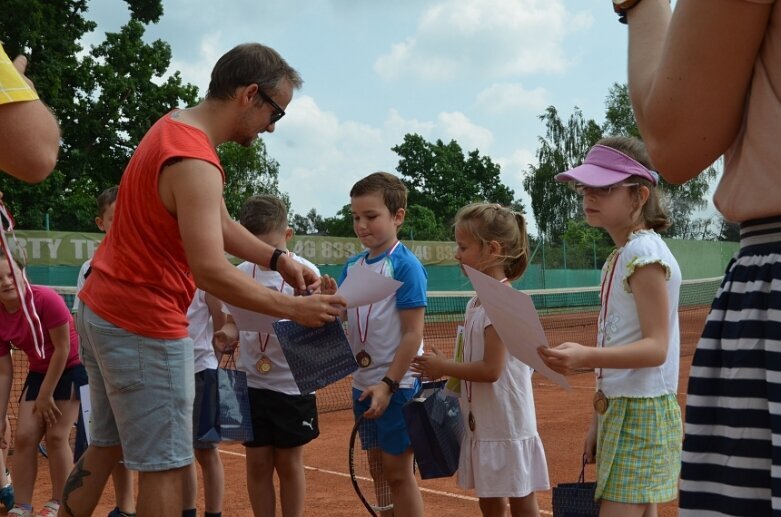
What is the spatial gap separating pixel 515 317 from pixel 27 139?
150 centimetres

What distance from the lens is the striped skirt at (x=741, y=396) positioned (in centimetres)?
130

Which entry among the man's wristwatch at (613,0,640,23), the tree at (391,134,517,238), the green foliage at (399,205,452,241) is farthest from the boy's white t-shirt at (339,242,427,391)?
the tree at (391,134,517,238)

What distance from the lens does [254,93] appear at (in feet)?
11.0

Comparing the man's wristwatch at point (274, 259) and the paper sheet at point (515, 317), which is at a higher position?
the man's wristwatch at point (274, 259)

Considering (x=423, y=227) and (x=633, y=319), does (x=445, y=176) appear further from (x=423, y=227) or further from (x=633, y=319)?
(x=633, y=319)

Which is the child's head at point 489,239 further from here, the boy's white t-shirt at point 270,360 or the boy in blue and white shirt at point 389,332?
the boy's white t-shirt at point 270,360

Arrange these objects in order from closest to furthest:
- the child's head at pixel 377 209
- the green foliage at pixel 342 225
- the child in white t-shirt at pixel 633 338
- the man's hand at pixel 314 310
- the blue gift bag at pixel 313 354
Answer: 1. the child in white t-shirt at pixel 633 338
2. the man's hand at pixel 314 310
3. the blue gift bag at pixel 313 354
4. the child's head at pixel 377 209
5. the green foliage at pixel 342 225

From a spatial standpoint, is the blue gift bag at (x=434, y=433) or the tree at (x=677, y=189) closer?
the blue gift bag at (x=434, y=433)

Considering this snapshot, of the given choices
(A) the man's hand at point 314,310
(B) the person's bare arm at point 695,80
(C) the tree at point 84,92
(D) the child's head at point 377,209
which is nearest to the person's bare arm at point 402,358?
(D) the child's head at point 377,209

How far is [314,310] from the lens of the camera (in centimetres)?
314

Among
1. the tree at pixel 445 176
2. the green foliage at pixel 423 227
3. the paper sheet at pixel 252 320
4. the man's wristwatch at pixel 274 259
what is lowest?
the paper sheet at pixel 252 320

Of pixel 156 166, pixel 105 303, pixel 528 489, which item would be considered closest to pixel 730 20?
pixel 156 166

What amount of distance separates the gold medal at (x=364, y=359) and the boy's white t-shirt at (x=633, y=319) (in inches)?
58.1

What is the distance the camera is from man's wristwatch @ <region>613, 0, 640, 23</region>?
1.50 metres
